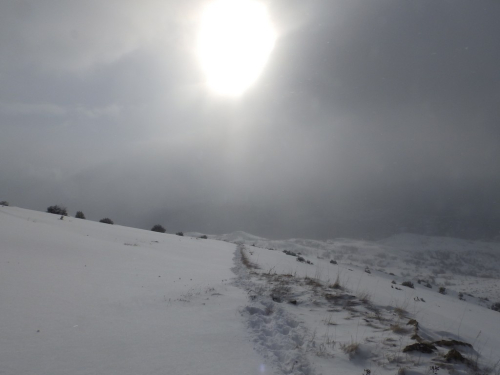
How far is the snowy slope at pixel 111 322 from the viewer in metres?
3.53

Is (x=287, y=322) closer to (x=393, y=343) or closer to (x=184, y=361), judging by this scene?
(x=393, y=343)

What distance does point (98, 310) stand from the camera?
5418mm

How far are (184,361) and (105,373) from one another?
38.0 inches

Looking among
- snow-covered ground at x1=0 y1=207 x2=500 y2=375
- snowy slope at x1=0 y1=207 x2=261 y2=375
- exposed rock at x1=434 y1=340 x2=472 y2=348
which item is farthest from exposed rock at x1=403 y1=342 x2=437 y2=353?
snowy slope at x1=0 y1=207 x2=261 y2=375

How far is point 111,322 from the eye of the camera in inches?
194

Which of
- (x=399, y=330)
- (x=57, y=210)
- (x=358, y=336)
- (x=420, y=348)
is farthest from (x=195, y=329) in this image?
(x=57, y=210)

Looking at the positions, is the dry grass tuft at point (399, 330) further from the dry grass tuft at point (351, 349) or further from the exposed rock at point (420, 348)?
the dry grass tuft at point (351, 349)

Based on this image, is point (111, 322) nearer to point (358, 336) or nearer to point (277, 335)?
point (277, 335)

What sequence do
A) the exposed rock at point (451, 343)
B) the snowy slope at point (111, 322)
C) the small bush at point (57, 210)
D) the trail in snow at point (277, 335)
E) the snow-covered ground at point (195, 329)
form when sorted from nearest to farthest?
the snowy slope at point (111, 322) → the snow-covered ground at point (195, 329) → the trail in snow at point (277, 335) → the exposed rock at point (451, 343) → the small bush at point (57, 210)

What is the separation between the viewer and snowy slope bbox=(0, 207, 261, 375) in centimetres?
353

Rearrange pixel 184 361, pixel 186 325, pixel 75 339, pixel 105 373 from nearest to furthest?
pixel 105 373 < pixel 184 361 < pixel 75 339 < pixel 186 325

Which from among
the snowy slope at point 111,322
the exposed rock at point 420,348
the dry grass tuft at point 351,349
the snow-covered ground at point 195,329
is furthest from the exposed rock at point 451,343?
the snowy slope at point 111,322

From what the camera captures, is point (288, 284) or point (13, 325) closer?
point (13, 325)

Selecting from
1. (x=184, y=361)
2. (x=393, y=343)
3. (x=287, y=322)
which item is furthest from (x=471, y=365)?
(x=184, y=361)
